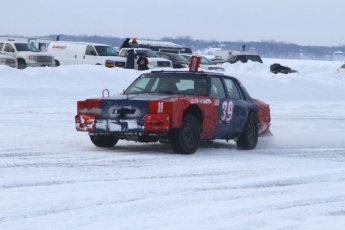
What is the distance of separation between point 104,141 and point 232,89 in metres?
2.49

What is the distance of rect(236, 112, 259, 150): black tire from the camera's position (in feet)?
45.2

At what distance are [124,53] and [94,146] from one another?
28.2 metres

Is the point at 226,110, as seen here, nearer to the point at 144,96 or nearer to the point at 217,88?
the point at 217,88

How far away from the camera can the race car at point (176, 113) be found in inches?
468

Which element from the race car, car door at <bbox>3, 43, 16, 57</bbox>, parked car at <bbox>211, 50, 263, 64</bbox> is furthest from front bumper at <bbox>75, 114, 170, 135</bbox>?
parked car at <bbox>211, 50, 263, 64</bbox>

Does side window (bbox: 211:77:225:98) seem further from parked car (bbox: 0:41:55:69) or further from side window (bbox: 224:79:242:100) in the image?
parked car (bbox: 0:41:55:69)

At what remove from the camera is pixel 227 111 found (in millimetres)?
13234

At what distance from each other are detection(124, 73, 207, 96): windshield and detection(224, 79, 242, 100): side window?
710mm

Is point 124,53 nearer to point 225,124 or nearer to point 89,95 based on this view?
point 89,95

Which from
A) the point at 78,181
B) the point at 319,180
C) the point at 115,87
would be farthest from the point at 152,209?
the point at 115,87

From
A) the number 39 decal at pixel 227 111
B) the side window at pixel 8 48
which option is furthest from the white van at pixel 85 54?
the number 39 decal at pixel 227 111

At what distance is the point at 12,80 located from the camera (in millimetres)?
26625

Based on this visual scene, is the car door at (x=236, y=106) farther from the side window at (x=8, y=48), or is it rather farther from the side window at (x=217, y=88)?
the side window at (x=8, y=48)

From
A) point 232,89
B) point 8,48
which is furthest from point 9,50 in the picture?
point 232,89
